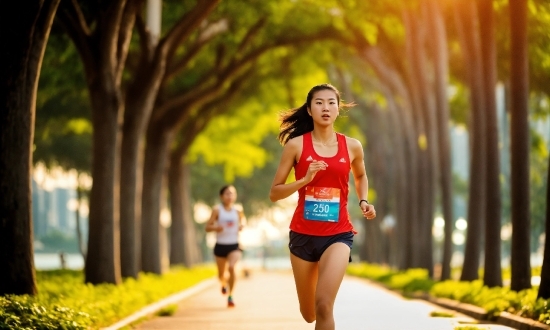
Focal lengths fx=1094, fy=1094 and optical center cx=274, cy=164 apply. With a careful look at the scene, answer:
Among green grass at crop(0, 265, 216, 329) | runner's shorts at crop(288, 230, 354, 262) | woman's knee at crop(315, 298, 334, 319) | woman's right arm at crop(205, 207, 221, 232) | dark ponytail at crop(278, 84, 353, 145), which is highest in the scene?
dark ponytail at crop(278, 84, 353, 145)

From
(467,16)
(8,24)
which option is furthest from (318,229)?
(467,16)

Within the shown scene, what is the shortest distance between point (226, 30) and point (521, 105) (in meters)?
13.4

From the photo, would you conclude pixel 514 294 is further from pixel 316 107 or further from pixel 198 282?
pixel 198 282

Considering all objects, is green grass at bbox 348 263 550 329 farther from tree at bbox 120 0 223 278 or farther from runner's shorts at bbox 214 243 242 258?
tree at bbox 120 0 223 278

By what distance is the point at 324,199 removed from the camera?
8227 millimetres

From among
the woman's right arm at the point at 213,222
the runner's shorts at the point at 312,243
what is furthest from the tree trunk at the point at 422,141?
the runner's shorts at the point at 312,243

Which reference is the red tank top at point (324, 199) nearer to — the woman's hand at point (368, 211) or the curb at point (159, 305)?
the woman's hand at point (368, 211)

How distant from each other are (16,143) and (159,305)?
5.69 metres

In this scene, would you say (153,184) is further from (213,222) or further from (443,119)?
(213,222)

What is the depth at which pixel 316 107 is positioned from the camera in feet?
27.7

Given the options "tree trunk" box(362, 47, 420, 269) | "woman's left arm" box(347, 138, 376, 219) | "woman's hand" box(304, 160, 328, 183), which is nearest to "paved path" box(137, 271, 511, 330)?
"woman's left arm" box(347, 138, 376, 219)

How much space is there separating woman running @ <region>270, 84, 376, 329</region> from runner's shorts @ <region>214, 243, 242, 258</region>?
34.2 ft

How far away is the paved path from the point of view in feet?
46.7

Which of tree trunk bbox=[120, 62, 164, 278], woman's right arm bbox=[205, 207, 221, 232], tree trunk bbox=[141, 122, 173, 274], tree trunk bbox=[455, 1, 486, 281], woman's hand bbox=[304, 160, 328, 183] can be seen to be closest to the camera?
woman's hand bbox=[304, 160, 328, 183]
